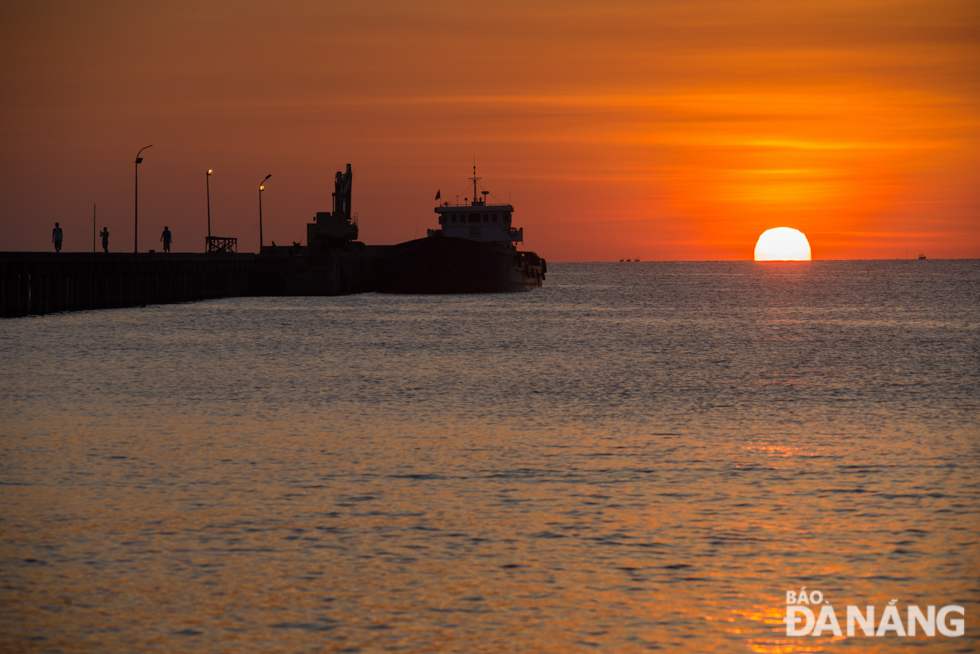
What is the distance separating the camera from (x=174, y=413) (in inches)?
820

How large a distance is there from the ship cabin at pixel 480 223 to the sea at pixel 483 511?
250 ft

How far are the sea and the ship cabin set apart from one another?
76104mm

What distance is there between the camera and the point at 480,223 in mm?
105688

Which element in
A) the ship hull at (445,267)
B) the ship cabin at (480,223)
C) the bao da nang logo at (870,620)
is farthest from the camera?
the ship cabin at (480,223)

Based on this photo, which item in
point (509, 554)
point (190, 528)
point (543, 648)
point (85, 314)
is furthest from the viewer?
point (85, 314)

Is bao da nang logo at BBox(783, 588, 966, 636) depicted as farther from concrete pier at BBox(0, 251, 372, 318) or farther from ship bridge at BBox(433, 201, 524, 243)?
ship bridge at BBox(433, 201, 524, 243)

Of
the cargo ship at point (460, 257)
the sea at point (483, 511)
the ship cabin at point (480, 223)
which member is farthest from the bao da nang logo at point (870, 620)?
the ship cabin at point (480, 223)

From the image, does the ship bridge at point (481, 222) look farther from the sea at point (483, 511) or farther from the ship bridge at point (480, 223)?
the sea at point (483, 511)

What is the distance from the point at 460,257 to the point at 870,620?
88.3 m

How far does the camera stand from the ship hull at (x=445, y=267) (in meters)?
96.2

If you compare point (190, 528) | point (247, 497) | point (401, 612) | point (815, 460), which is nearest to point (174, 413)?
point (247, 497)

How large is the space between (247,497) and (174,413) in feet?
28.9

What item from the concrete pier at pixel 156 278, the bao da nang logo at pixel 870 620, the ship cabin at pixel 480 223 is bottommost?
the bao da nang logo at pixel 870 620

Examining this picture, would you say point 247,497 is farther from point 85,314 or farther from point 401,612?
point 85,314
